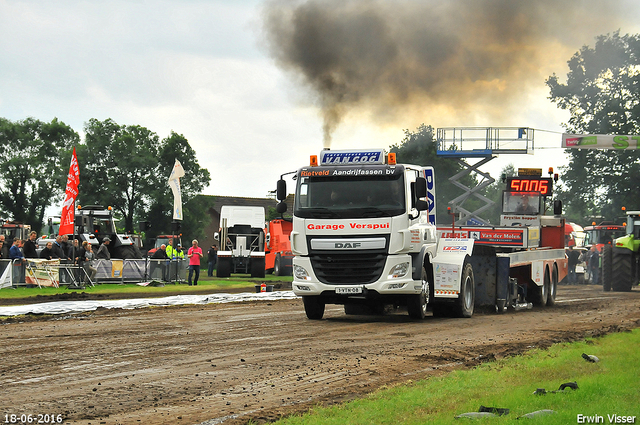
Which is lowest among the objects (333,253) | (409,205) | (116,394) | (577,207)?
(116,394)

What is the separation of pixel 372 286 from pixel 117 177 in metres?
54.8

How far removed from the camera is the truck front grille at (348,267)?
14875 mm

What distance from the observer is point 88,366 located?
30.9ft

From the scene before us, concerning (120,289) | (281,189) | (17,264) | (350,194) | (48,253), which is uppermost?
(281,189)

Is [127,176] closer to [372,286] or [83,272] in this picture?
[83,272]

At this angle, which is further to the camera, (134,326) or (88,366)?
(134,326)

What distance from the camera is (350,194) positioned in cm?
1506

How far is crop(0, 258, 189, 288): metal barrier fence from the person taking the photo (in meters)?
23.8

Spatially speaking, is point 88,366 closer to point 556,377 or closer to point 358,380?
point 358,380

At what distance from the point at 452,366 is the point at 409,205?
551 centimetres

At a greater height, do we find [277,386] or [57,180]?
[57,180]

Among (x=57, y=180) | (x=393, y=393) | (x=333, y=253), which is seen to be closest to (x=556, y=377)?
(x=393, y=393)

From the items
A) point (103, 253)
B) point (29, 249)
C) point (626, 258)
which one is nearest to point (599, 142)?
point (626, 258)

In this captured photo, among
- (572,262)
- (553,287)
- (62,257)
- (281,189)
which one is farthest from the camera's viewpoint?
(572,262)
